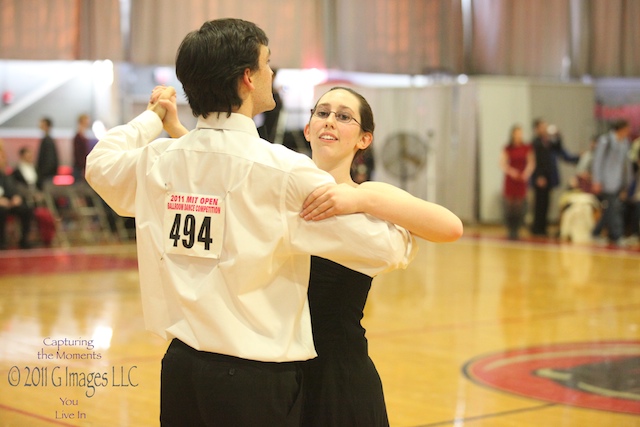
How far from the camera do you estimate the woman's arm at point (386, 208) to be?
6.72 feet

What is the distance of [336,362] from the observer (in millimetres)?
2424

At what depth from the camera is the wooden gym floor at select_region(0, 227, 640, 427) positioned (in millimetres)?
4590

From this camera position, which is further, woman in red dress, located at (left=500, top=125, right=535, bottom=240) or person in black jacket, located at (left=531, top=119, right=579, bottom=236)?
person in black jacket, located at (left=531, top=119, right=579, bottom=236)

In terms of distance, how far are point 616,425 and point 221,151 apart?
9.83 ft

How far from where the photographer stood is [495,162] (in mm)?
16875

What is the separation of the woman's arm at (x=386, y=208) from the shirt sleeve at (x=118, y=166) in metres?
0.50

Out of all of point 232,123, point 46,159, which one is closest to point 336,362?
point 232,123

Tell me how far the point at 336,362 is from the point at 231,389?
0.42m

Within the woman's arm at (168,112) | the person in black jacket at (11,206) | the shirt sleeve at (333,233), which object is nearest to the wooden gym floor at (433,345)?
the person in black jacket at (11,206)

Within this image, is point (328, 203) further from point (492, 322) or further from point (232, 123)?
point (492, 322)

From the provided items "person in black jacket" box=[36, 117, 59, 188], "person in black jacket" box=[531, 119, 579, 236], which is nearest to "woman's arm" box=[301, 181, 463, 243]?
"person in black jacket" box=[36, 117, 59, 188]

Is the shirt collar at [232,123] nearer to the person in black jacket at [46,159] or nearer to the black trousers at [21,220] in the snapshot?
the black trousers at [21,220]

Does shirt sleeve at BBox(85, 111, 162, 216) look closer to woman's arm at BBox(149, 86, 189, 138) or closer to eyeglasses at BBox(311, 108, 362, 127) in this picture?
woman's arm at BBox(149, 86, 189, 138)

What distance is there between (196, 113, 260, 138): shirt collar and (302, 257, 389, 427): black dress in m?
0.45
